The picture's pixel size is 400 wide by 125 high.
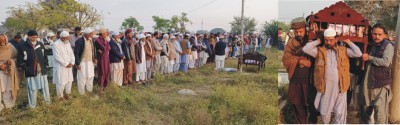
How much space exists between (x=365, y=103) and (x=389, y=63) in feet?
1.80

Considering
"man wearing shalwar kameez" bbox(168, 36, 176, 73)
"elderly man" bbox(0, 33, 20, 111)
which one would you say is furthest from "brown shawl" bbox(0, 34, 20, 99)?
"man wearing shalwar kameez" bbox(168, 36, 176, 73)

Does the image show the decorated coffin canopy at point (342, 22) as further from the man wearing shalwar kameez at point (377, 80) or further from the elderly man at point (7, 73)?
the elderly man at point (7, 73)

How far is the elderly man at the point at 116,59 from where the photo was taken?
7203 mm

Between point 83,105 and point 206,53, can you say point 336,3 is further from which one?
point 206,53

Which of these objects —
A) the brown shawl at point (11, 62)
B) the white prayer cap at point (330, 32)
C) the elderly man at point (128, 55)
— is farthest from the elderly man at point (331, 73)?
the elderly man at point (128, 55)

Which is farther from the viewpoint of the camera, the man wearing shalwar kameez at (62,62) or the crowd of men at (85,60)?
the man wearing shalwar kameez at (62,62)

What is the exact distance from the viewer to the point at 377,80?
4000 millimetres

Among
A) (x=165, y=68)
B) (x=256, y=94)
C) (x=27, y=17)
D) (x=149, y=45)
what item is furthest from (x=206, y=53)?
(x=27, y=17)

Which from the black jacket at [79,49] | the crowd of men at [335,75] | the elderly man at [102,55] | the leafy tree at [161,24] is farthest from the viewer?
the leafy tree at [161,24]

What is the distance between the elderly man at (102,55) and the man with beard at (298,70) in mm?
3925

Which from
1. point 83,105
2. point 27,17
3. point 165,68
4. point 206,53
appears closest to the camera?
point 83,105

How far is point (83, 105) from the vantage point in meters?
5.78

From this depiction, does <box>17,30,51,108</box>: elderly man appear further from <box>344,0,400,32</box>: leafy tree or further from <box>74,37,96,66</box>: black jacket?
<box>344,0,400,32</box>: leafy tree

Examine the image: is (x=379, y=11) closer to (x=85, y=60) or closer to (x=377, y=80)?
(x=377, y=80)
